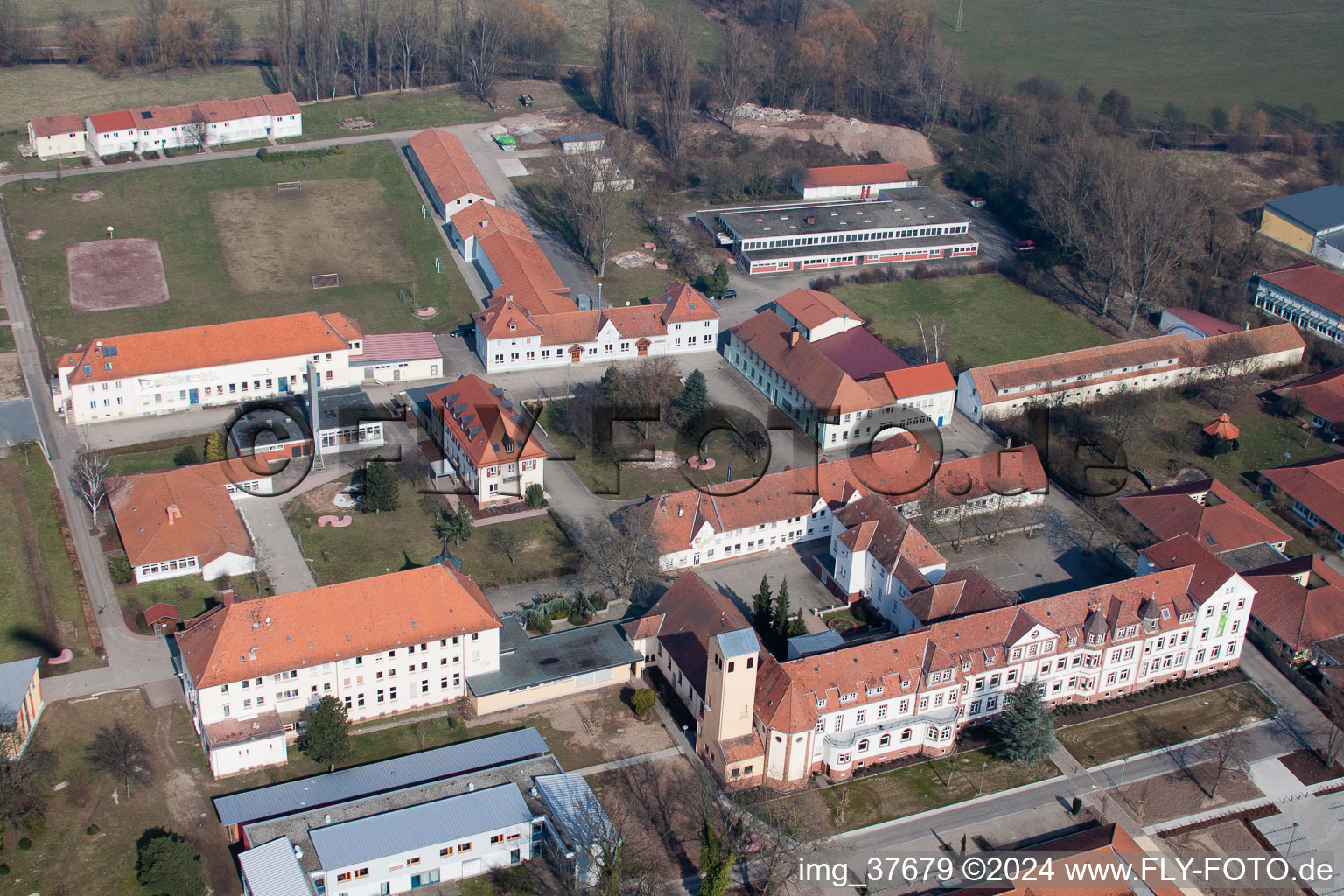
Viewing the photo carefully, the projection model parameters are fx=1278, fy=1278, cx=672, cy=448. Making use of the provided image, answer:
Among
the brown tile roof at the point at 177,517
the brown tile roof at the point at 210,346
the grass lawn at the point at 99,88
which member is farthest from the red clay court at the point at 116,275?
the grass lawn at the point at 99,88

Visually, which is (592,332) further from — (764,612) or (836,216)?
(764,612)

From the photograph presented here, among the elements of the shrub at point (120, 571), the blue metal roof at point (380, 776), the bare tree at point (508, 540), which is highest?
the shrub at point (120, 571)

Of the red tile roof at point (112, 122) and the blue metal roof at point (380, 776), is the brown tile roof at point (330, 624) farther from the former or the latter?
the red tile roof at point (112, 122)

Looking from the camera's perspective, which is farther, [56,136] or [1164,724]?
[56,136]

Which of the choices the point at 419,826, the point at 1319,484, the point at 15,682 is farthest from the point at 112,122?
the point at 1319,484

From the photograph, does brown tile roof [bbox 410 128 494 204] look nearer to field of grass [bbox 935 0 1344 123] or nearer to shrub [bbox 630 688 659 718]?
shrub [bbox 630 688 659 718]

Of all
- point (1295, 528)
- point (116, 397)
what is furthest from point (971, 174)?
point (116, 397)
